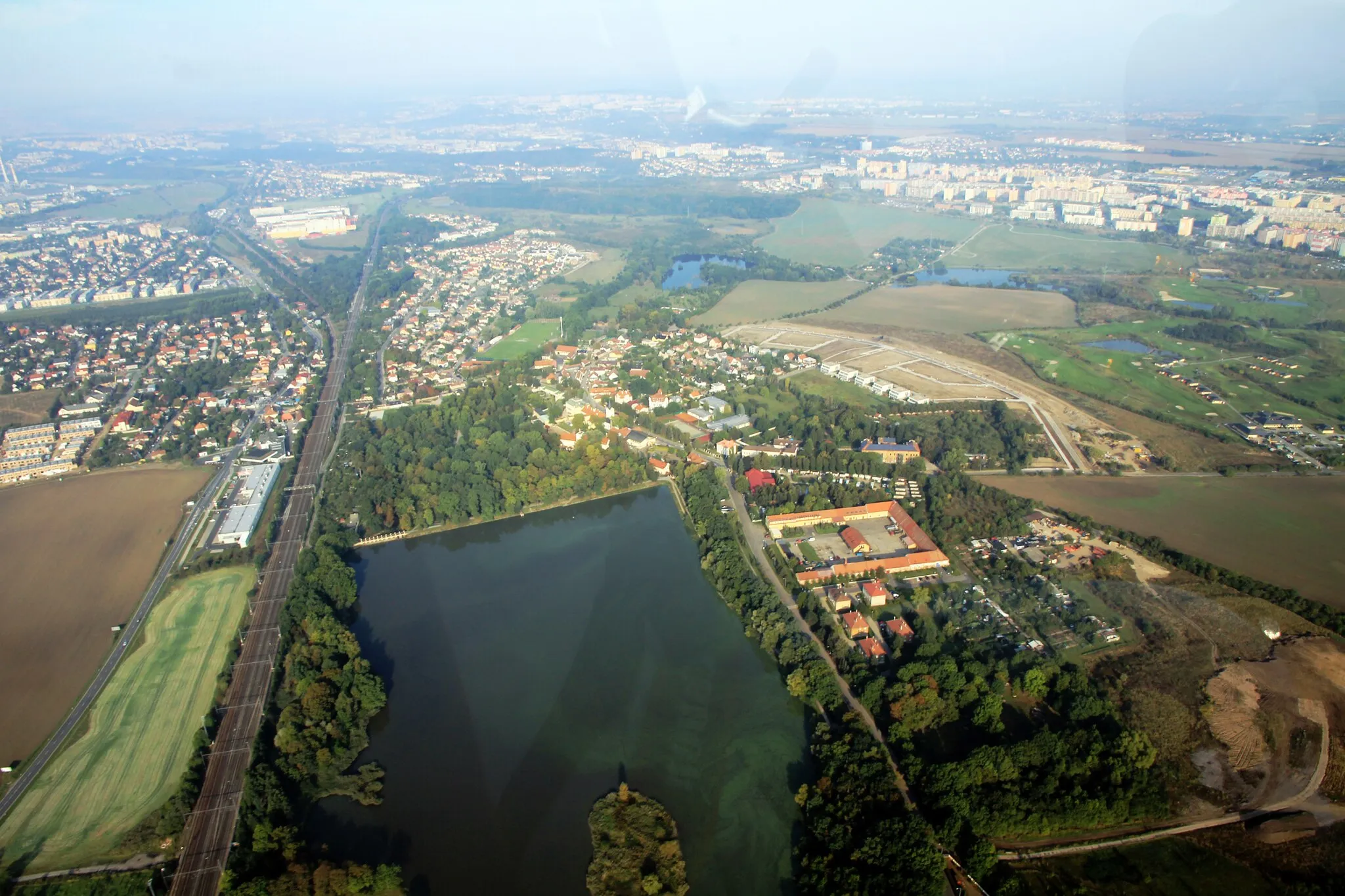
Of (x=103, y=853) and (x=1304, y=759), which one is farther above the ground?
(x=1304, y=759)

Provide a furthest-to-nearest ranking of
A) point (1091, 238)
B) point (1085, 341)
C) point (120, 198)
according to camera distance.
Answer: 1. point (120, 198)
2. point (1091, 238)
3. point (1085, 341)

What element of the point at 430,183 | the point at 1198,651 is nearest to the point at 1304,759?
the point at 1198,651

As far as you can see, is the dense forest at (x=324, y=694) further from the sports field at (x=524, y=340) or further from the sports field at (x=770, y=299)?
the sports field at (x=770, y=299)

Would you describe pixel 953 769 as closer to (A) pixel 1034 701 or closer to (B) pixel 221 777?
(A) pixel 1034 701

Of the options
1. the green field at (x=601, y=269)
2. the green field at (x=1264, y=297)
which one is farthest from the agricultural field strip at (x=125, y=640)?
the green field at (x=1264, y=297)

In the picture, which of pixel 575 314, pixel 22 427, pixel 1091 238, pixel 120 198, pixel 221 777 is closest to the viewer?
pixel 221 777

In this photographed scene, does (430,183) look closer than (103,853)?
No

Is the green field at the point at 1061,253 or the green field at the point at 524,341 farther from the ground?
the green field at the point at 1061,253

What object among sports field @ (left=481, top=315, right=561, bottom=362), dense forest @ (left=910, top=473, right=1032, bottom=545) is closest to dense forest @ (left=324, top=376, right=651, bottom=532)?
sports field @ (left=481, top=315, right=561, bottom=362)
